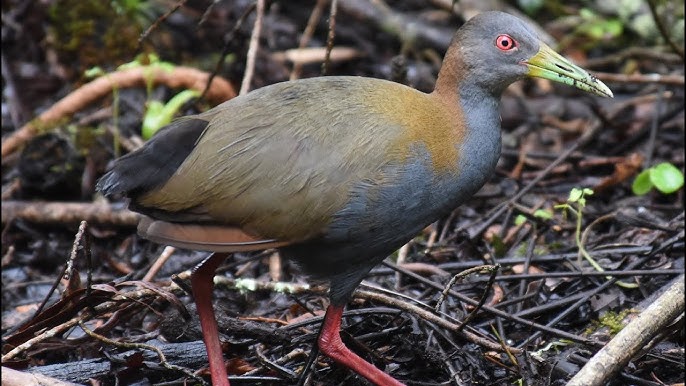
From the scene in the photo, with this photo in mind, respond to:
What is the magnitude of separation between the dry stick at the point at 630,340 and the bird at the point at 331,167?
0.86 meters

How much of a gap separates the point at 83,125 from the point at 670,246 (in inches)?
159

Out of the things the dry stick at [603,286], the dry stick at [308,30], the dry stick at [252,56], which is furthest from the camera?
the dry stick at [308,30]

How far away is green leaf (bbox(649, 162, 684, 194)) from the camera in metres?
5.57

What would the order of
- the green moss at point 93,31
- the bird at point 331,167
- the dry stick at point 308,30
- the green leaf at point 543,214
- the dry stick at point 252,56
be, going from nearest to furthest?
the bird at point 331,167
the dry stick at point 252,56
the green leaf at point 543,214
the dry stick at point 308,30
the green moss at point 93,31

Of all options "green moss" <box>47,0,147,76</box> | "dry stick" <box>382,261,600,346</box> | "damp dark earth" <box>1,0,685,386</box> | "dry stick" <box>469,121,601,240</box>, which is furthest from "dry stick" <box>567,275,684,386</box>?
"green moss" <box>47,0,147,76</box>

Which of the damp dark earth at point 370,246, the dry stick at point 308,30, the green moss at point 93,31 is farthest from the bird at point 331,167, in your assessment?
the green moss at point 93,31

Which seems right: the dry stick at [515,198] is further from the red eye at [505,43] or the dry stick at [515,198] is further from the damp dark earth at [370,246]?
the red eye at [505,43]

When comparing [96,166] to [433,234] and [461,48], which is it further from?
[461,48]

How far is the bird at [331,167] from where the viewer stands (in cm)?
396

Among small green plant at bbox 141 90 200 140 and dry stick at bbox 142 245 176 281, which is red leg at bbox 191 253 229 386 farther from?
small green plant at bbox 141 90 200 140

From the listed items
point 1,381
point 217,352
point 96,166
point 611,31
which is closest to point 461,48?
point 217,352

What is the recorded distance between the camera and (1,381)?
143 inches

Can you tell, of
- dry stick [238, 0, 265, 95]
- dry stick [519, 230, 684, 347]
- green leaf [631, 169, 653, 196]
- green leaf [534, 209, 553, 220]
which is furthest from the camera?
green leaf [631, 169, 653, 196]

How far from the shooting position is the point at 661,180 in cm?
561
